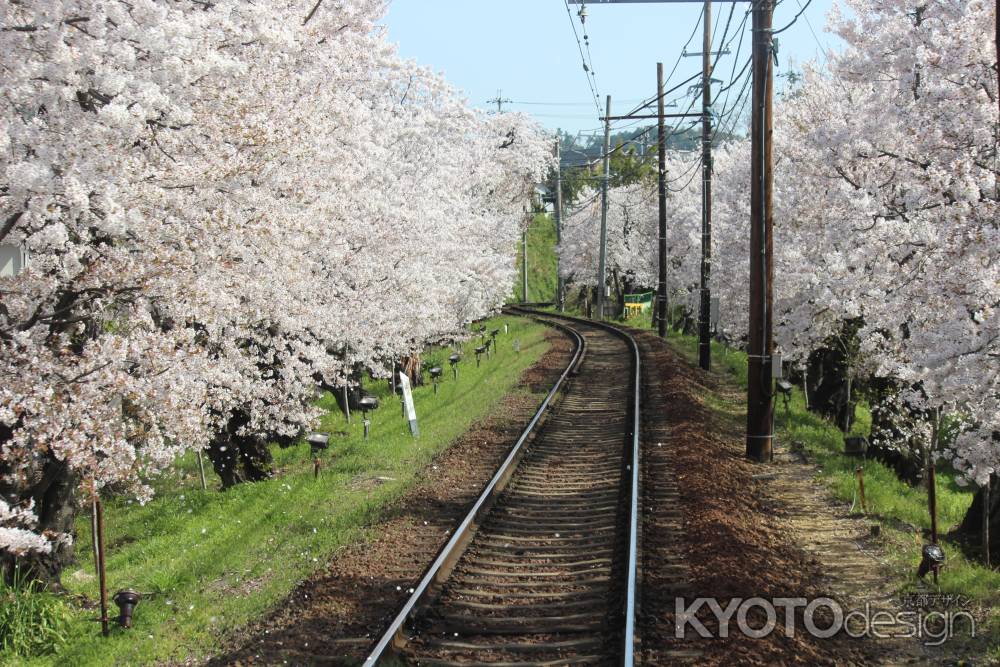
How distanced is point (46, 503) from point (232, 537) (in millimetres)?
2550

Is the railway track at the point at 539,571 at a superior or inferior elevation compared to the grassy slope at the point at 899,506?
superior

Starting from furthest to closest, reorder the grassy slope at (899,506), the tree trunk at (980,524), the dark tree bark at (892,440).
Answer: the dark tree bark at (892,440), the tree trunk at (980,524), the grassy slope at (899,506)

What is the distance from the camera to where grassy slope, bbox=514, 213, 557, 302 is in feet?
354

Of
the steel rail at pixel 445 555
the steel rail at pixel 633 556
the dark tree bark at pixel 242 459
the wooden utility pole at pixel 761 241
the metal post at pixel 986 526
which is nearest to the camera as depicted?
the steel rail at pixel 633 556

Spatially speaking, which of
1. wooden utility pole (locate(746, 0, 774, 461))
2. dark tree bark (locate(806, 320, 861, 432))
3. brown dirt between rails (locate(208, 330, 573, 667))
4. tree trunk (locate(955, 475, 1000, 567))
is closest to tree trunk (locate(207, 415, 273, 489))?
brown dirt between rails (locate(208, 330, 573, 667))

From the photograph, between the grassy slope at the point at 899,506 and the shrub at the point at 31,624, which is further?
the grassy slope at the point at 899,506

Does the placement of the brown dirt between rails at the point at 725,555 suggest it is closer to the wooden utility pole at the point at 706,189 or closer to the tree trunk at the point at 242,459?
the tree trunk at the point at 242,459

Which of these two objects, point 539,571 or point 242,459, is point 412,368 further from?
point 539,571

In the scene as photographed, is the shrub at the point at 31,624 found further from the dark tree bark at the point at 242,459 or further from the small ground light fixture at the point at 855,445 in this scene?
the small ground light fixture at the point at 855,445

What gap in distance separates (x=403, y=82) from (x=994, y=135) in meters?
17.1

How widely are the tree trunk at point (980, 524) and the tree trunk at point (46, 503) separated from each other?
1279 cm

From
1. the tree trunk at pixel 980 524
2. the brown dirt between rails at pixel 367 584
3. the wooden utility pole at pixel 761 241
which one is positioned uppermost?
the wooden utility pole at pixel 761 241

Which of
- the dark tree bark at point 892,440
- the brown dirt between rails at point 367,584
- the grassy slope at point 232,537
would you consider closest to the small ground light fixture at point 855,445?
the dark tree bark at point 892,440

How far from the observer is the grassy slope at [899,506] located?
942 centimetres
